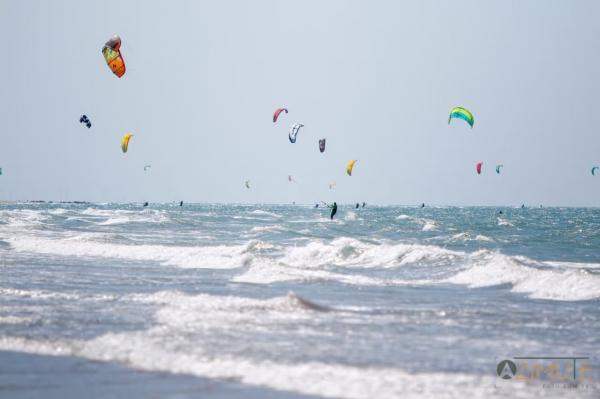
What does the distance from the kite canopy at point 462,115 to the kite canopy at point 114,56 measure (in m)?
14.6

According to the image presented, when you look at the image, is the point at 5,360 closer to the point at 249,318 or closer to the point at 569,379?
the point at 249,318

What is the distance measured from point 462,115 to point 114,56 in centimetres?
1519

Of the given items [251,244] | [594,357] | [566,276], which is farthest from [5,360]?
[251,244]

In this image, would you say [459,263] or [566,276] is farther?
[459,263]

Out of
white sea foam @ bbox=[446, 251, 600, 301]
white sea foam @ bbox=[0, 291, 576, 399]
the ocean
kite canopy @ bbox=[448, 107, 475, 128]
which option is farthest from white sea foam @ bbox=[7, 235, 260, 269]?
white sea foam @ bbox=[0, 291, 576, 399]

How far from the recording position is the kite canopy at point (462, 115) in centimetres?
3256

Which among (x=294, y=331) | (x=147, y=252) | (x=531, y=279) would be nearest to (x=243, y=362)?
(x=294, y=331)

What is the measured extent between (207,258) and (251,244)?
217 inches

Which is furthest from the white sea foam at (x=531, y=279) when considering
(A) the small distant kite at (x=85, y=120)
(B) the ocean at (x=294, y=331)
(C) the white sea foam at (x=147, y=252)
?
(A) the small distant kite at (x=85, y=120)

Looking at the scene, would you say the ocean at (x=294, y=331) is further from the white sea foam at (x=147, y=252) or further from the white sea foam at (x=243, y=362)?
the white sea foam at (x=147, y=252)

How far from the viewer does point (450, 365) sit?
8.46 metres

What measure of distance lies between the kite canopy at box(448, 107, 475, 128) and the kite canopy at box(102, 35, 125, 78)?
14566mm

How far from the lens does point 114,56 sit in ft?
82.1

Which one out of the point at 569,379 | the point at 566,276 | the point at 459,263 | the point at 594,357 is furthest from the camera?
the point at 459,263
